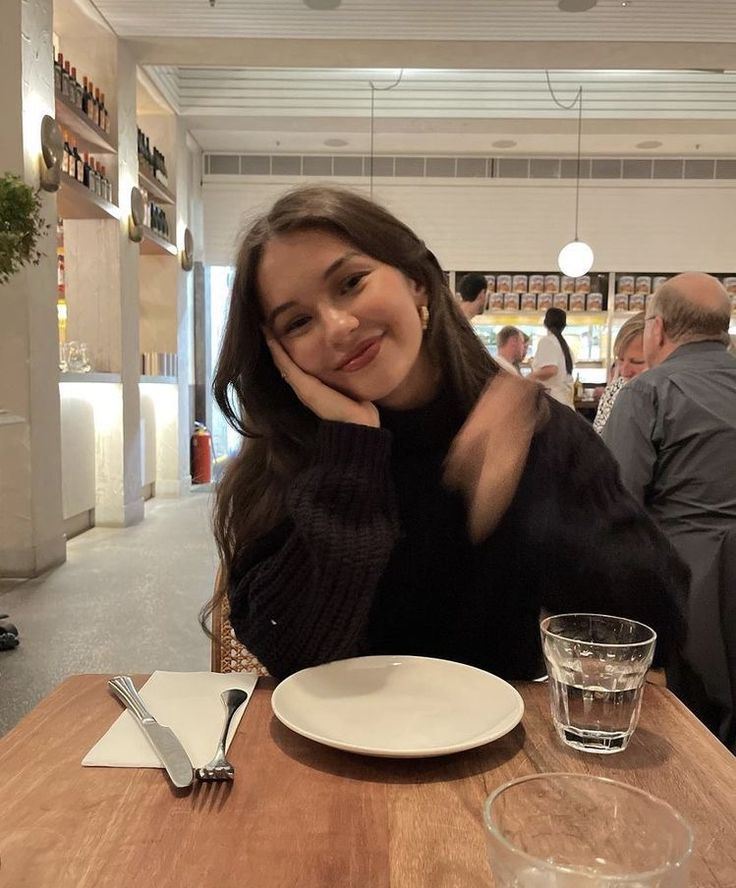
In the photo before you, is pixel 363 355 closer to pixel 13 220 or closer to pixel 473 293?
pixel 13 220

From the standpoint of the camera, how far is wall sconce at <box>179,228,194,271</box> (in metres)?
7.13

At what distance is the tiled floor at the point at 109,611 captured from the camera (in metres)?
2.69

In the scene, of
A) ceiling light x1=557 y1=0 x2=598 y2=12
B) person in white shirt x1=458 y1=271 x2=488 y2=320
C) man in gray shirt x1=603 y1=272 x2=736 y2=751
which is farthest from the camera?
person in white shirt x1=458 y1=271 x2=488 y2=320

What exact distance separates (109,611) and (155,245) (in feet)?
13.4

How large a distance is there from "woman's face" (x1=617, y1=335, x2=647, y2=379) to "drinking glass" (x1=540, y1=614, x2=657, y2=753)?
10.1ft

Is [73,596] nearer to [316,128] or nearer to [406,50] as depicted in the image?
[406,50]

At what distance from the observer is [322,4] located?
4586 mm

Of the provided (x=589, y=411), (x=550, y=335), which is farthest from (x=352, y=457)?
(x=589, y=411)

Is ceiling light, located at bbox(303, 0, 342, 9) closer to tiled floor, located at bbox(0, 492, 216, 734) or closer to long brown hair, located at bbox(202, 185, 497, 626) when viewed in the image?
tiled floor, located at bbox(0, 492, 216, 734)

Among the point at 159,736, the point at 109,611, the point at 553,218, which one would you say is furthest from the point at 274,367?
the point at 553,218

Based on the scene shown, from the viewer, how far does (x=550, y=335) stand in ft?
20.2

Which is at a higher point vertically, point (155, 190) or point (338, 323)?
point (155, 190)

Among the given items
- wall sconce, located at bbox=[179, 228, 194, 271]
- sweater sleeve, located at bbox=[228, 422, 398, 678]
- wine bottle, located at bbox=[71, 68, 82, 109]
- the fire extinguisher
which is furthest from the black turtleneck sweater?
the fire extinguisher

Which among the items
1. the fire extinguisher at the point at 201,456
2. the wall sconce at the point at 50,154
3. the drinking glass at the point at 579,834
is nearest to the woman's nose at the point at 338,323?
the drinking glass at the point at 579,834
